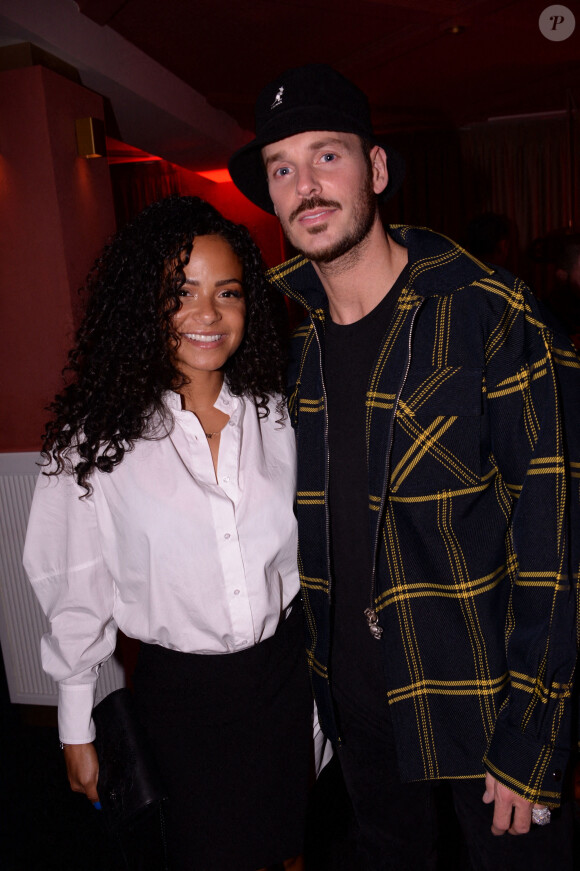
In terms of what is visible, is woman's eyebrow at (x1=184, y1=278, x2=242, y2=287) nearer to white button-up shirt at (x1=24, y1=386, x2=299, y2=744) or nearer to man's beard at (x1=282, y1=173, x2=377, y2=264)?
man's beard at (x1=282, y1=173, x2=377, y2=264)

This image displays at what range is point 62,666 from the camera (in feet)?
4.64

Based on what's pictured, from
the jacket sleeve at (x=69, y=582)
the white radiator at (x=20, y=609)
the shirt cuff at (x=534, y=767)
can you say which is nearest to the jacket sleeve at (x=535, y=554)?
the shirt cuff at (x=534, y=767)

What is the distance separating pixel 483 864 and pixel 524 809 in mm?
249

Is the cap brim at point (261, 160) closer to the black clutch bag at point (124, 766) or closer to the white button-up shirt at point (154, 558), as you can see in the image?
the white button-up shirt at point (154, 558)

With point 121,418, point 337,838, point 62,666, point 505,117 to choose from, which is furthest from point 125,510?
point 505,117

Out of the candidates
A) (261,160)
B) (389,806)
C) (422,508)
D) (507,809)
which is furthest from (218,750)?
(261,160)

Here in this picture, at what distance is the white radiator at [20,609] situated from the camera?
9.53 feet

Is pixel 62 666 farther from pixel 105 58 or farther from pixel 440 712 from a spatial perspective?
pixel 105 58

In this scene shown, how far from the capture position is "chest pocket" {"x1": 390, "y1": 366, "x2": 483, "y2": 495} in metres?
1.22

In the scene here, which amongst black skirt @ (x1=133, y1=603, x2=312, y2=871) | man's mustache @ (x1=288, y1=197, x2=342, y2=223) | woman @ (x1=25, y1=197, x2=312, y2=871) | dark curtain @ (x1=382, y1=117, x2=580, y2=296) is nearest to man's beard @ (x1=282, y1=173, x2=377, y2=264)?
man's mustache @ (x1=288, y1=197, x2=342, y2=223)

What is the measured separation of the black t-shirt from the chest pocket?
0.34 ft

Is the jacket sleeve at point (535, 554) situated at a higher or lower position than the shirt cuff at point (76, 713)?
higher

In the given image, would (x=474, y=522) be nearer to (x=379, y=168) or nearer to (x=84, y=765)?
(x=379, y=168)

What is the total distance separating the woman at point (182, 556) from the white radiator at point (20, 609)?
1525 mm
